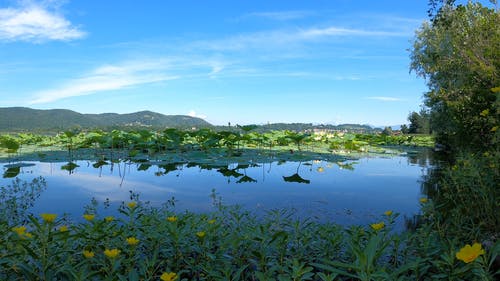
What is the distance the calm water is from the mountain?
4682 centimetres

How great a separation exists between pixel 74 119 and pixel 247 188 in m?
72.7

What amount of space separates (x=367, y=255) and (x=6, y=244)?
7.96 feet

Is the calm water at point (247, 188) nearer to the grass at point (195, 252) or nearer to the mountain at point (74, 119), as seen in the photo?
the grass at point (195, 252)

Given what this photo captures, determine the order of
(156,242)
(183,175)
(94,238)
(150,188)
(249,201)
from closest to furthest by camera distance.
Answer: (94,238) < (156,242) < (249,201) < (150,188) < (183,175)

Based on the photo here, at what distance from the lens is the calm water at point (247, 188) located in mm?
5207

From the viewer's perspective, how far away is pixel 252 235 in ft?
9.15

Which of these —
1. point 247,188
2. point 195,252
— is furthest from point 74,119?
point 195,252

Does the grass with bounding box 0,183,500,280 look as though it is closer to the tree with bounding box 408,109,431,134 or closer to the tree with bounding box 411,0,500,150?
the tree with bounding box 411,0,500,150

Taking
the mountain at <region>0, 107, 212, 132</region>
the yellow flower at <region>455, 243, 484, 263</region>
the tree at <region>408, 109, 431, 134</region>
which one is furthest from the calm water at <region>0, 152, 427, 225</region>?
the mountain at <region>0, 107, 212, 132</region>

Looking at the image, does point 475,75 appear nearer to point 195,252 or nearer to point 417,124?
point 195,252

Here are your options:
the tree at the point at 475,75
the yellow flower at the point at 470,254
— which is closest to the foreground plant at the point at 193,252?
the yellow flower at the point at 470,254

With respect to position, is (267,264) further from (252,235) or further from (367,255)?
(367,255)

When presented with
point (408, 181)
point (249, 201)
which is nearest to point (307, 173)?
point (408, 181)

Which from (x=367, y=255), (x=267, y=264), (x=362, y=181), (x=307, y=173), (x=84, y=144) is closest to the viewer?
(x=367, y=255)
